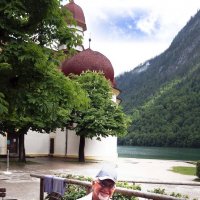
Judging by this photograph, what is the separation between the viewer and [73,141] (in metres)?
44.2

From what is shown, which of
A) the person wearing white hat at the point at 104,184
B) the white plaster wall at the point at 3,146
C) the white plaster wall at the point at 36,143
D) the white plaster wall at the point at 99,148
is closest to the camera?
the person wearing white hat at the point at 104,184

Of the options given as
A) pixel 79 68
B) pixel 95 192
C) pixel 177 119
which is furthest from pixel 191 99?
pixel 95 192

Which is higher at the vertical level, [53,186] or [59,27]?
[59,27]

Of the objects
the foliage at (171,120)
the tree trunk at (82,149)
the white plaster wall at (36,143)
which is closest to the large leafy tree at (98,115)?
the tree trunk at (82,149)

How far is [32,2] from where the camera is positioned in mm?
10672

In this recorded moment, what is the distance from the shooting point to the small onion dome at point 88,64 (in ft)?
145

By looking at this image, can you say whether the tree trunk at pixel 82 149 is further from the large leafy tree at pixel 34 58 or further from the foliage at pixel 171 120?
the foliage at pixel 171 120

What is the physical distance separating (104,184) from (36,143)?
4290 centimetres

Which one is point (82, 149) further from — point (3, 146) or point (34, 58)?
point (34, 58)

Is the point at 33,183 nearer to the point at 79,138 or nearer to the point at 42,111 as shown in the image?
the point at 42,111

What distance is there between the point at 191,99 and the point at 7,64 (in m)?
162

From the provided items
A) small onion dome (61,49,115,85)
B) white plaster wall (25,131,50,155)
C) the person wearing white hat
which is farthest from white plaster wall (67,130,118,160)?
the person wearing white hat

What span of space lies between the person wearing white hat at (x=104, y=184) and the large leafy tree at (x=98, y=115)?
3234 cm

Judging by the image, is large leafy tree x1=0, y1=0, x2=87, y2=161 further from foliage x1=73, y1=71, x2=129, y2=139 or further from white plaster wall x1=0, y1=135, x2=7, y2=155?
white plaster wall x1=0, y1=135, x2=7, y2=155
